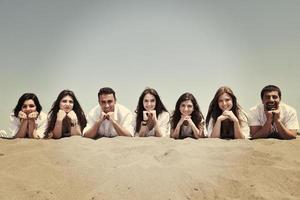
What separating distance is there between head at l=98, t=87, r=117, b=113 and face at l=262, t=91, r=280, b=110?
296cm

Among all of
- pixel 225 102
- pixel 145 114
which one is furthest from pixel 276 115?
pixel 145 114

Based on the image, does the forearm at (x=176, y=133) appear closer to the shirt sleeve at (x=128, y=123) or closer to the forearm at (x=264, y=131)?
the shirt sleeve at (x=128, y=123)

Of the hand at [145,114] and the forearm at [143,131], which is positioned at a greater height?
the hand at [145,114]

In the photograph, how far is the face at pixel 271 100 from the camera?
703 cm

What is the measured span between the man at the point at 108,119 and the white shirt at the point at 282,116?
2.42 meters

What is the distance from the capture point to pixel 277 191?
382cm

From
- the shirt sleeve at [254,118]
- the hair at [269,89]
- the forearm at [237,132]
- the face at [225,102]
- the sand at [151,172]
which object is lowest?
the sand at [151,172]

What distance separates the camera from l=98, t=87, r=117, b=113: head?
7414 millimetres

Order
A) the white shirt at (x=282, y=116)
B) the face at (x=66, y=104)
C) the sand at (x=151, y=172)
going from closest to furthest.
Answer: the sand at (x=151, y=172)
the white shirt at (x=282, y=116)
the face at (x=66, y=104)

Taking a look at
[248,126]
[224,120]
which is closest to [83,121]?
[224,120]

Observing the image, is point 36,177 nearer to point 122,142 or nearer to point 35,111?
point 122,142

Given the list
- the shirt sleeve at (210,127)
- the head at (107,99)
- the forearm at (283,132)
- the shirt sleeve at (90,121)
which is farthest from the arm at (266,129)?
the shirt sleeve at (90,121)

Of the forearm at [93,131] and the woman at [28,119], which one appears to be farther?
the woman at [28,119]

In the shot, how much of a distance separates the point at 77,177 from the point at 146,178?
79cm
